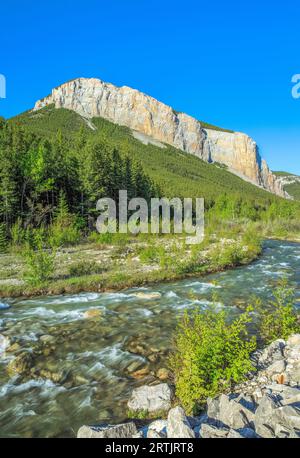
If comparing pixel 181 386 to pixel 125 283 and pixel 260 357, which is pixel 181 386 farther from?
pixel 125 283

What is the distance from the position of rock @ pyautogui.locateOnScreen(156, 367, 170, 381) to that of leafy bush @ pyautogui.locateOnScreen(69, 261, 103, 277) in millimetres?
11417

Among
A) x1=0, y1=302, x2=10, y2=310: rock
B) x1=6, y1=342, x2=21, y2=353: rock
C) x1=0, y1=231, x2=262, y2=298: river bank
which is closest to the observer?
x1=6, y1=342, x2=21, y2=353: rock

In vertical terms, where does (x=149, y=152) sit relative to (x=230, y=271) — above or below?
above

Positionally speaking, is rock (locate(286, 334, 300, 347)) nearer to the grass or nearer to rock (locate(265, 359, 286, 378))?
rock (locate(265, 359, 286, 378))

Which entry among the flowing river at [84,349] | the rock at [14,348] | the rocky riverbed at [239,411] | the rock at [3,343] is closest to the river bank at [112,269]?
the flowing river at [84,349]

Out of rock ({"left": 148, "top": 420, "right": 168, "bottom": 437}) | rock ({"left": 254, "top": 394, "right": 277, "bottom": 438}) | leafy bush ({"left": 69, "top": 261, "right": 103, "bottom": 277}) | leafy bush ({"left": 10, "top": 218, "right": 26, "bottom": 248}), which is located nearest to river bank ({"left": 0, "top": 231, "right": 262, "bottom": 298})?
leafy bush ({"left": 69, "top": 261, "right": 103, "bottom": 277})

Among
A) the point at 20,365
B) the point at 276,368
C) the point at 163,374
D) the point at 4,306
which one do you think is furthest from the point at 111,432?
the point at 4,306

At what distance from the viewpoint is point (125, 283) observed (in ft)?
54.0

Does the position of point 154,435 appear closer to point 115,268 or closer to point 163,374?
point 163,374

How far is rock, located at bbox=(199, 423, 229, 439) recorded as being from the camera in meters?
4.04

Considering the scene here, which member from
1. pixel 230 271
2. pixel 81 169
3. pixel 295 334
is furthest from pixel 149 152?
pixel 295 334

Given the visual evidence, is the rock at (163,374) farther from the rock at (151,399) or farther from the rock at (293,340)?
the rock at (293,340)

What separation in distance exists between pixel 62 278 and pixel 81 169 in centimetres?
3040
